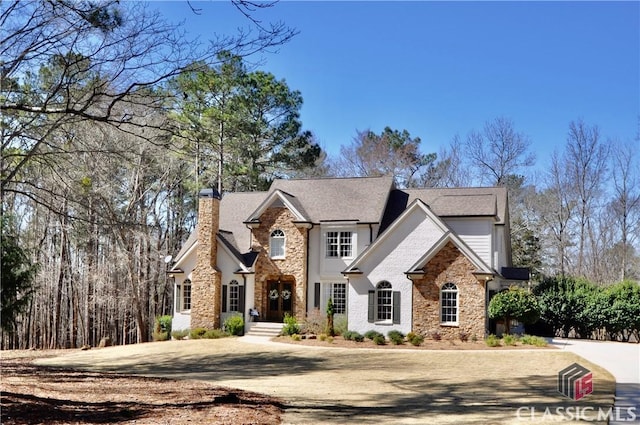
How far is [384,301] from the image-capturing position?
87.1 ft

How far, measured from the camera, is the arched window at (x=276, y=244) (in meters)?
30.1

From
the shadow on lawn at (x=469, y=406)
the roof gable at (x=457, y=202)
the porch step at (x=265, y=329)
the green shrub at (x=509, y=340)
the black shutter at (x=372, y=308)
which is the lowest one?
the porch step at (x=265, y=329)

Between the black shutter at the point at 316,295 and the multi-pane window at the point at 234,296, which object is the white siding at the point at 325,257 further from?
the multi-pane window at the point at 234,296

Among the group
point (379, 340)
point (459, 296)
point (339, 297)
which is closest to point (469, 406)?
point (379, 340)

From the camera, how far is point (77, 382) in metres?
14.7

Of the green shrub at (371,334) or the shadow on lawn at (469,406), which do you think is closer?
→ the shadow on lawn at (469,406)

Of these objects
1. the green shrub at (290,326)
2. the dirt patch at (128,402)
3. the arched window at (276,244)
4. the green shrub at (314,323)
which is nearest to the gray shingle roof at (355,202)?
the arched window at (276,244)

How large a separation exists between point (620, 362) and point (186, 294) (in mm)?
19515

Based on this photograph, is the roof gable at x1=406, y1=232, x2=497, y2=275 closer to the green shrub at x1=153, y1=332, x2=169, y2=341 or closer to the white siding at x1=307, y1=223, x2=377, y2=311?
the white siding at x1=307, y1=223, x2=377, y2=311

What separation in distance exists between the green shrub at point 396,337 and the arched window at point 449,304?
6.21ft

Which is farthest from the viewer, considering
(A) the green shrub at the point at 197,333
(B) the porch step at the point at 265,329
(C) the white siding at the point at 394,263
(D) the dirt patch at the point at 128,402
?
(B) the porch step at the point at 265,329

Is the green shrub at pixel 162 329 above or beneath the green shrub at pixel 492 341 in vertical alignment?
beneath

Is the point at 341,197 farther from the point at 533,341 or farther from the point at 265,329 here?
the point at 533,341

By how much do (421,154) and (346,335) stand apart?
24.3 meters
